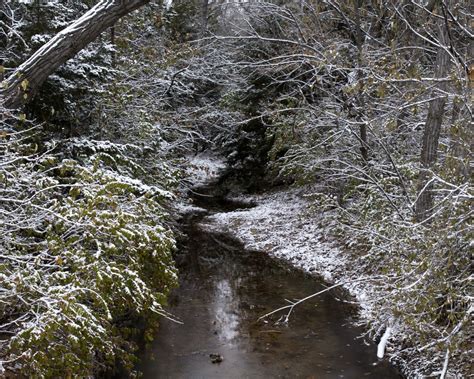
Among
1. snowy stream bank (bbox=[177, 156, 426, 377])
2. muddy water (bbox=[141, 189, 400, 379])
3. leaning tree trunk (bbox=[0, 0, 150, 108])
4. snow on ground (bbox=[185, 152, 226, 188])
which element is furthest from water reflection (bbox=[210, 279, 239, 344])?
snow on ground (bbox=[185, 152, 226, 188])

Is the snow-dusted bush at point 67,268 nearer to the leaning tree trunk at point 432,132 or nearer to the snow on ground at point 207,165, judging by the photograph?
the leaning tree trunk at point 432,132

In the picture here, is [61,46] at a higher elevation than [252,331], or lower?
higher

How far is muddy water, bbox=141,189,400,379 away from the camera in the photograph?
21.8 feet

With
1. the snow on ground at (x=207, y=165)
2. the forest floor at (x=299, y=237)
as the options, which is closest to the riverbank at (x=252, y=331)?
the forest floor at (x=299, y=237)

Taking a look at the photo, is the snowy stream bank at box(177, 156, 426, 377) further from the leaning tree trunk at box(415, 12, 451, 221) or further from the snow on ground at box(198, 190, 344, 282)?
the leaning tree trunk at box(415, 12, 451, 221)

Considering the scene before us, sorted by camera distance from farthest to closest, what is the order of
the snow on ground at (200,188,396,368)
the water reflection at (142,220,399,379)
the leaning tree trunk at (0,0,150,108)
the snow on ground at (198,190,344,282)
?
the snow on ground at (198,190,344,282), the snow on ground at (200,188,396,368), the water reflection at (142,220,399,379), the leaning tree trunk at (0,0,150,108)

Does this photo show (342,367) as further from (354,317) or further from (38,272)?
(38,272)

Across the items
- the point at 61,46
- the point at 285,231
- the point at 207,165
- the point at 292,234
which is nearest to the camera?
the point at 61,46

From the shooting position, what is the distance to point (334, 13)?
485 inches

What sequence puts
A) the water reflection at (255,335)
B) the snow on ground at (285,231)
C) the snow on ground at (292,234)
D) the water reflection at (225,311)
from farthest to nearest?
the snow on ground at (285,231) < the snow on ground at (292,234) < the water reflection at (225,311) < the water reflection at (255,335)

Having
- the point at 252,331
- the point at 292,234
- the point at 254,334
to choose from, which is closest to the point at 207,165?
the point at 292,234

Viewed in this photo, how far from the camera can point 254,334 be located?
7.79 meters

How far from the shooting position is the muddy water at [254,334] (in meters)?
6.65

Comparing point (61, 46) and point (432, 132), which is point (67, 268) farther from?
point (432, 132)
